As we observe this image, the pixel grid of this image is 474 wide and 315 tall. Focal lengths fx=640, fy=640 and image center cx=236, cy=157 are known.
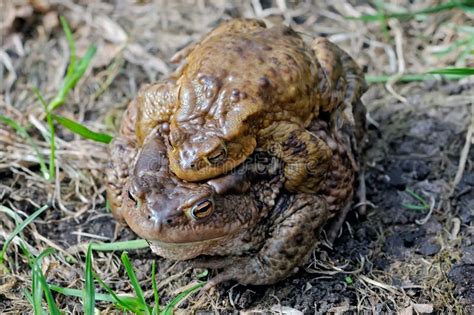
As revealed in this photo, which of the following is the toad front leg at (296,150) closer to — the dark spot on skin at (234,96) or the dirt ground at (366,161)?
the dark spot on skin at (234,96)

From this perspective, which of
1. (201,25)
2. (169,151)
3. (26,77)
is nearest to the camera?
(169,151)

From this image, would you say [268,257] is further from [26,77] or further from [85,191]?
[26,77]

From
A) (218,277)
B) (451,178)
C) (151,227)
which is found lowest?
(451,178)

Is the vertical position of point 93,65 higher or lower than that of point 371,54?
higher

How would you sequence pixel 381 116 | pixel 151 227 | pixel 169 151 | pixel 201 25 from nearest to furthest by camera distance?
pixel 151 227 → pixel 169 151 → pixel 381 116 → pixel 201 25

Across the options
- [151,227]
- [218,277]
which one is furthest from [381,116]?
[151,227]

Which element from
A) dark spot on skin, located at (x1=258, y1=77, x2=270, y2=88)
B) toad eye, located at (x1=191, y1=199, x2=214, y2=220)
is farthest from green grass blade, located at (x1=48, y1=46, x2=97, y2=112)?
toad eye, located at (x1=191, y1=199, x2=214, y2=220)

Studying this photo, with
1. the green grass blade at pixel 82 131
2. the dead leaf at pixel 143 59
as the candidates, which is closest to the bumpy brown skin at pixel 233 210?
the green grass blade at pixel 82 131
